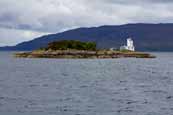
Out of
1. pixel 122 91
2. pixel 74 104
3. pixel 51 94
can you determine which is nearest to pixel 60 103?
pixel 74 104

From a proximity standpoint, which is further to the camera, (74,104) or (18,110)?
(74,104)

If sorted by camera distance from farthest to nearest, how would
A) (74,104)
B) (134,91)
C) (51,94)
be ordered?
1. (134,91)
2. (51,94)
3. (74,104)

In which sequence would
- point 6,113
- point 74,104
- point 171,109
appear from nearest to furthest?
1. point 6,113
2. point 171,109
3. point 74,104

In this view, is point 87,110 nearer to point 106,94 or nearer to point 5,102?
point 5,102

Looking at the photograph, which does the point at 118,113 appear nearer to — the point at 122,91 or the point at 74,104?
the point at 74,104

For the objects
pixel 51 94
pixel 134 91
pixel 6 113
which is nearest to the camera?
pixel 6 113

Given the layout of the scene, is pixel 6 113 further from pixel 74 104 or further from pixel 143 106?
pixel 143 106

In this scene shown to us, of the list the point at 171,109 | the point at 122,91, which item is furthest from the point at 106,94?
the point at 171,109

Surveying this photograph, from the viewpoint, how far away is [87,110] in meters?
47.5

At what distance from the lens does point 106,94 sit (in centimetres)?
6303

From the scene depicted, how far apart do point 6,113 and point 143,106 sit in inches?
544

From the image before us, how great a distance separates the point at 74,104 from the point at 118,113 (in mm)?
7151

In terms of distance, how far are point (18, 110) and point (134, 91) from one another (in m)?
23.4

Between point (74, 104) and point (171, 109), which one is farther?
point (74, 104)
